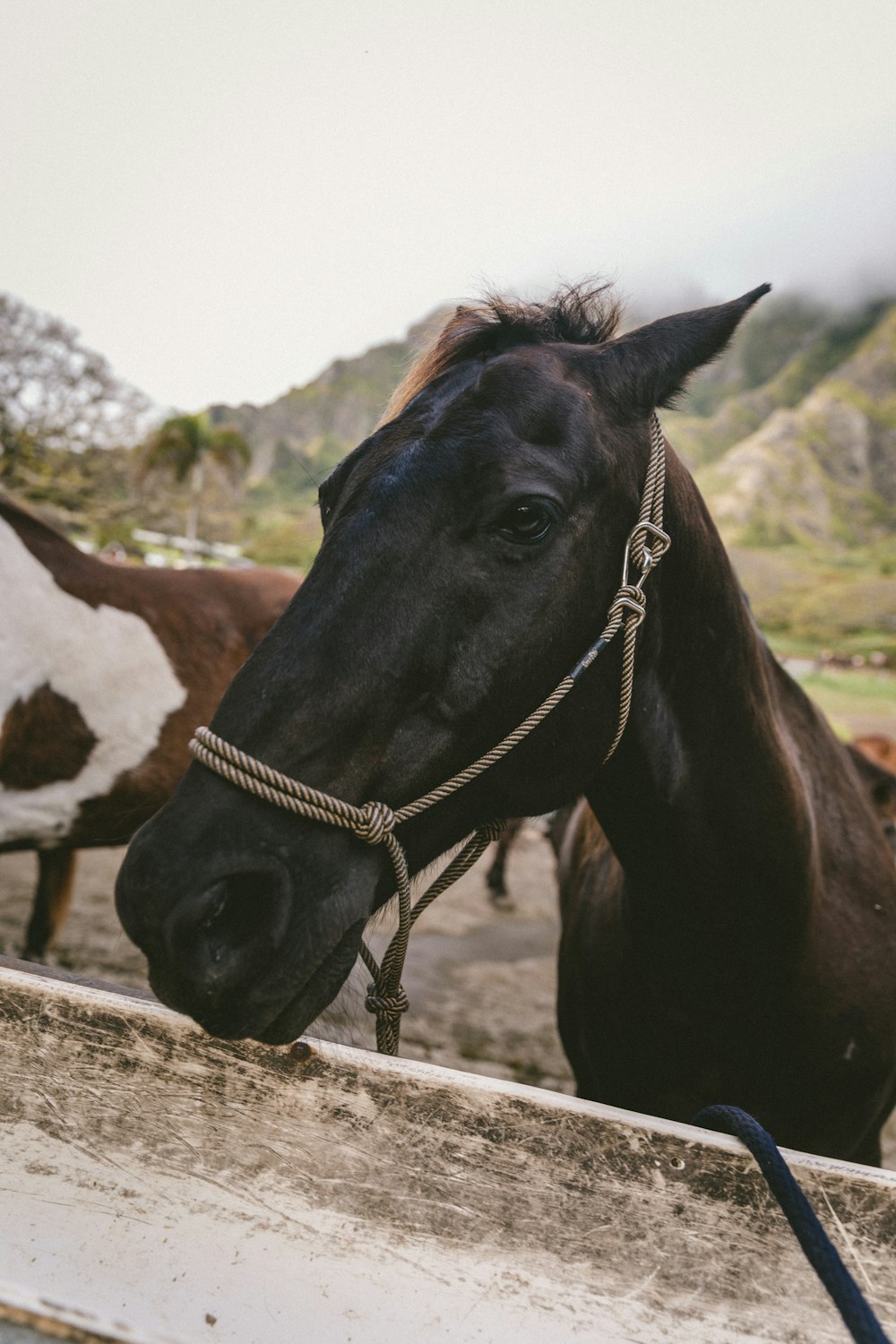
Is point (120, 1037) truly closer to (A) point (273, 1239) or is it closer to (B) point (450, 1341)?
(A) point (273, 1239)

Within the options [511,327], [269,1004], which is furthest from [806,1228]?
[511,327]

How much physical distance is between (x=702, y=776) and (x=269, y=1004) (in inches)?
36.7

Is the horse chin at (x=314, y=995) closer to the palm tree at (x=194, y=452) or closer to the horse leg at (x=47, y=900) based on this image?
the horse leg at (x=47, y=900)

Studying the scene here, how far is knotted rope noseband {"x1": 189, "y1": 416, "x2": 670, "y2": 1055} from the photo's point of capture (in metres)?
1.07

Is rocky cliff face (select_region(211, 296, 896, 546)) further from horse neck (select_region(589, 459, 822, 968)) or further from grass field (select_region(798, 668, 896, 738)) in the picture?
horse neck (select_region(589, 459, 822, 968))

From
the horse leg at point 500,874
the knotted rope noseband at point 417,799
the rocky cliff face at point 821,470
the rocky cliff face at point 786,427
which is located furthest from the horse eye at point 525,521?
the rocky cliff face at point 821,470

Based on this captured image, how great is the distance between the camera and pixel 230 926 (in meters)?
1.04

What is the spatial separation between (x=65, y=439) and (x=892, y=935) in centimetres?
1644

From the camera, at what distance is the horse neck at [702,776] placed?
149 cm

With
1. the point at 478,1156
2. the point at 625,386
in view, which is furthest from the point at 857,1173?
the point at 625,386

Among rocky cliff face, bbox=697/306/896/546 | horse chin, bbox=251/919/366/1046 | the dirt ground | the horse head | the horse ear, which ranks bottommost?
the dirt ground

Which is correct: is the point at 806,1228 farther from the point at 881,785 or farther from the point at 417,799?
the point at 881,785

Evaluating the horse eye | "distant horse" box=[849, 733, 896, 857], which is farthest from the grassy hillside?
"distant horse" box=[849, 733, 896, 857]

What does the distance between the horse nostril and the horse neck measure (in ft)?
2.43
